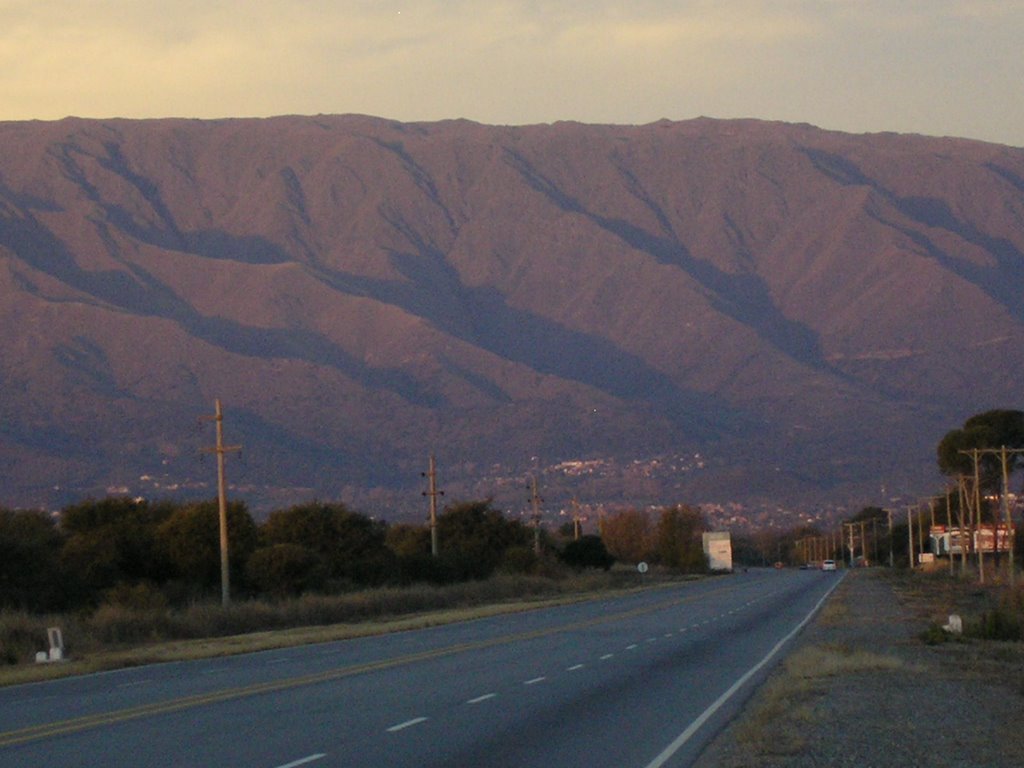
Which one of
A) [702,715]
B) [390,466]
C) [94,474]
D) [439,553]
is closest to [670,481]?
[390,466]

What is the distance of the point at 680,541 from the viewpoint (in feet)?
469

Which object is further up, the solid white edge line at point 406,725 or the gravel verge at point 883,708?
the solid white edge line at point 406,725

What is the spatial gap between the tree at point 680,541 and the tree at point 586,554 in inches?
760

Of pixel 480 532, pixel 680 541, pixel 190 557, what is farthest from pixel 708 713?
pixel 680 541

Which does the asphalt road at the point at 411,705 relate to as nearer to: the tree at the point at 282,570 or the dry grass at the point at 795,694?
the dry grass at the point at 795,694

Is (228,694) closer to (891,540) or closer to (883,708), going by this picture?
(883,708)

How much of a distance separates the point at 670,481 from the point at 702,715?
169604mm

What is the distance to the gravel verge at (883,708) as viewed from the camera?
15391mm

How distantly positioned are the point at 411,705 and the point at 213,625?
22462mm

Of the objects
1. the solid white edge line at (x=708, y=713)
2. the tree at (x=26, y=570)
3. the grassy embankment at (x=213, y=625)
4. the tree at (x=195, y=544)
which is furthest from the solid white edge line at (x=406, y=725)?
the tree at (x=195, y=544)

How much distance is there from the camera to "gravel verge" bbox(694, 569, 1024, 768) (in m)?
15.4

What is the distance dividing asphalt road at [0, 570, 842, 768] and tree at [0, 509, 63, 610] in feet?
46.3

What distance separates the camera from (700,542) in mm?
140500

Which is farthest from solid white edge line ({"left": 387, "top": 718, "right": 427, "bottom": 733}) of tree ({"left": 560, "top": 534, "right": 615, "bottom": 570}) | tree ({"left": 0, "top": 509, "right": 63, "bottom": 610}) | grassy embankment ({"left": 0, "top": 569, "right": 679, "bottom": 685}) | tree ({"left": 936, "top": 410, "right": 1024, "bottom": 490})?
tree ({"left": 560, "top": 534, "right": 615, "bottom": 570})
